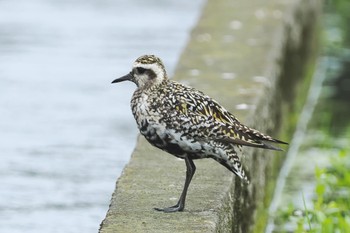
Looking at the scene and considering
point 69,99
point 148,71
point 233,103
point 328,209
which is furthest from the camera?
point 69,99

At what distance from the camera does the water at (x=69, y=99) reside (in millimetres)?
8102

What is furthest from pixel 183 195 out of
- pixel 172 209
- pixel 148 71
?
Result: pixel 148 71

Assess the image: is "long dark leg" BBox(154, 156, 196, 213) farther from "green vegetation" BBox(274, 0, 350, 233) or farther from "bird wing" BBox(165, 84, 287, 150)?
"green vegetation" BBox(274, 0, 350, 233)

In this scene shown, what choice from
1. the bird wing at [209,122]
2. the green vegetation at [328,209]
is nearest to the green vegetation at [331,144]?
the green vegetation at [328,209]

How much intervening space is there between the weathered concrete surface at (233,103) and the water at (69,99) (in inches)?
30.1

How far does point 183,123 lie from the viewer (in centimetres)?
595

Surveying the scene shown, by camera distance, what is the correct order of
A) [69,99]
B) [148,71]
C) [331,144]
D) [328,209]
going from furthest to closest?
[69,99] → [331,144] → [328,209] → [148,71]

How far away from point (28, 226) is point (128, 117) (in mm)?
2822

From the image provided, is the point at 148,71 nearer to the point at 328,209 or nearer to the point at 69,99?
the point at 328,209

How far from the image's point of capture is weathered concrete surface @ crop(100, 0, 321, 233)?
19.7ft

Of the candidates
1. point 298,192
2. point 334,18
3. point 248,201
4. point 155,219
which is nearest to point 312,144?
point 298,192

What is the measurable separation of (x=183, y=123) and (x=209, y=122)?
0.50 feet

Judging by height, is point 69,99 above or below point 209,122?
above

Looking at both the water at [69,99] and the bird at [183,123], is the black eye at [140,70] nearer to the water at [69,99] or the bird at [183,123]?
the bird at [183,123]
